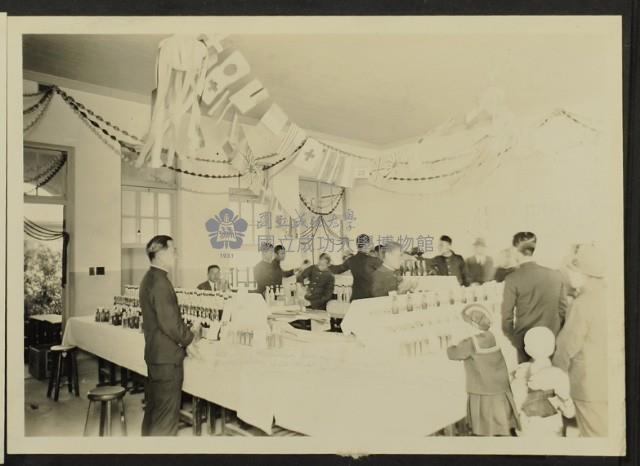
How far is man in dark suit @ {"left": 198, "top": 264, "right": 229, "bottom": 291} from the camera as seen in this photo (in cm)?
182

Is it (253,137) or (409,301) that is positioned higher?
(253,137)

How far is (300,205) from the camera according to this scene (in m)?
1.83

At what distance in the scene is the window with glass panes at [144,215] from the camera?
1.81 meters

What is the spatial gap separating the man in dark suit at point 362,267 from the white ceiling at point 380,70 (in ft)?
1.46

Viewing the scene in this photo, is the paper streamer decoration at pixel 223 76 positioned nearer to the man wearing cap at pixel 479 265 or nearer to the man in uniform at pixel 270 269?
the man in uniform at pixel 270 269

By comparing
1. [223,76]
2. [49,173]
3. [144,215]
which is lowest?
[144,215]

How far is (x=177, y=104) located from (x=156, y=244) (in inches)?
23.6

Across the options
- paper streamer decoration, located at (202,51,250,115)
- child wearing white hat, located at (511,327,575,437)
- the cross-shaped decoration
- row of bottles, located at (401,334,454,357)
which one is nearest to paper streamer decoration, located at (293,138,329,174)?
the cross-shaped decoration

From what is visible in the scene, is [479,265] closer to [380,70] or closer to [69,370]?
[380,70]

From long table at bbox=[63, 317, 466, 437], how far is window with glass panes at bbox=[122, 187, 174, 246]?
1.64ft

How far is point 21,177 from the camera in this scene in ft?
5.95

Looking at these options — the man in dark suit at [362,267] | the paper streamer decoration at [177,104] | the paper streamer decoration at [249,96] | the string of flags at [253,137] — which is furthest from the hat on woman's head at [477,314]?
the paper streamer decoration at [177,104]

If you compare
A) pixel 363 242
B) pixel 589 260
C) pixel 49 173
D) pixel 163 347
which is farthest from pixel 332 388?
pixel 49 173

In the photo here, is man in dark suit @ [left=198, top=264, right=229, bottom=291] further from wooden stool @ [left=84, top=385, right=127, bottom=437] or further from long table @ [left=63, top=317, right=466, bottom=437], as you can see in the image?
wooden stool @ [left=84, top=385, right=127, bottom=437]
